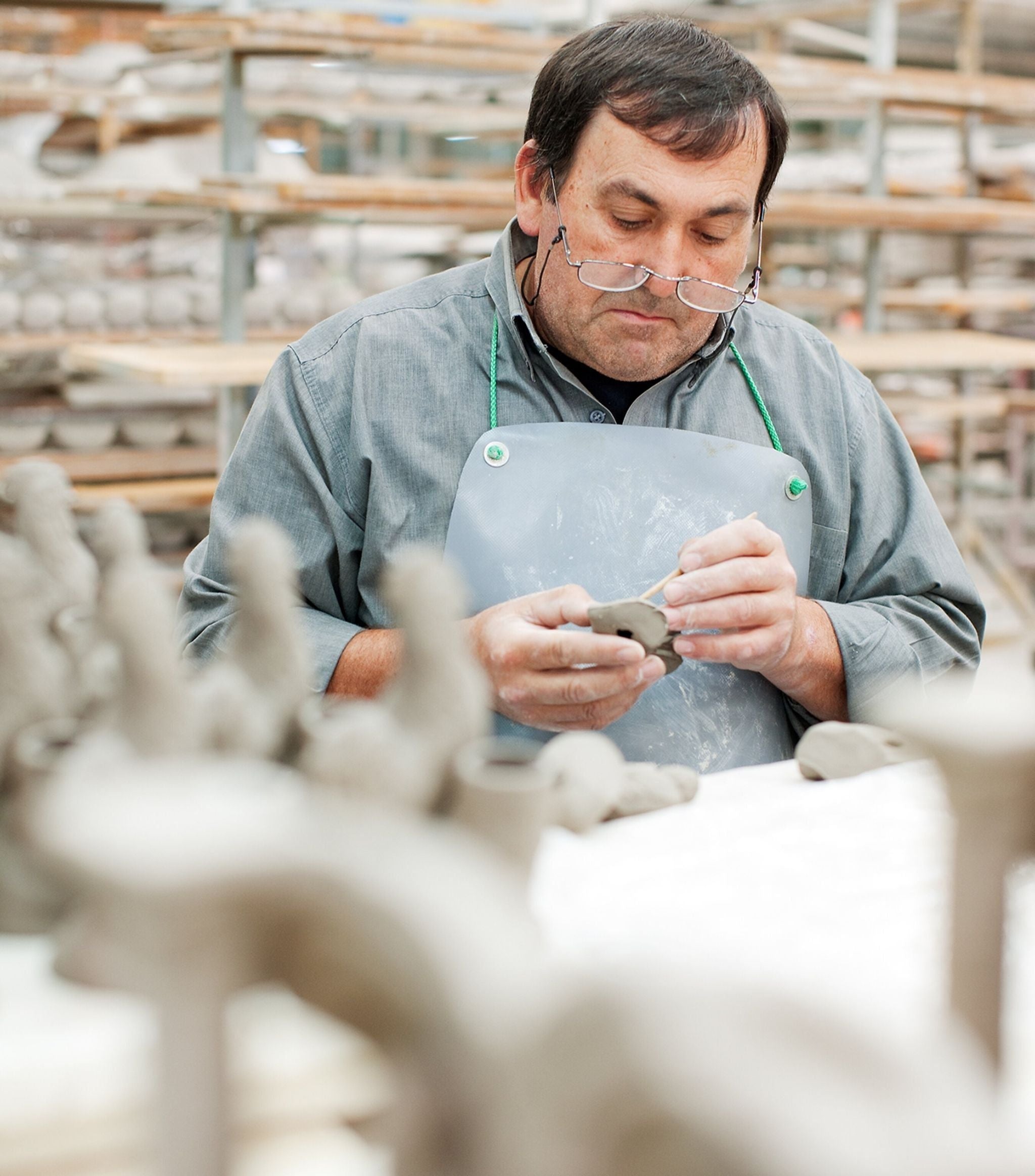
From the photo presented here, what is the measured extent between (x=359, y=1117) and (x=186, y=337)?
3.66 m


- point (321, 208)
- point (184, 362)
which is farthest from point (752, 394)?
point (321, 208)

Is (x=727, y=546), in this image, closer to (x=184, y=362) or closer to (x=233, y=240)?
(x=184, y=362)

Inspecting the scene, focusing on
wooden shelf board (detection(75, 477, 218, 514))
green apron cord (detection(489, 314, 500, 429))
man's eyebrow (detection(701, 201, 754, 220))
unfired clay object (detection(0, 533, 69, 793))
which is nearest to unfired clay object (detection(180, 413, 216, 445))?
wooden shelf board (detection(75, 477, 218, 514))

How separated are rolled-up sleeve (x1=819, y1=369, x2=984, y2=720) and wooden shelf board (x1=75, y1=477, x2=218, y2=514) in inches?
88.1

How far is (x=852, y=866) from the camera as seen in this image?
1.08m

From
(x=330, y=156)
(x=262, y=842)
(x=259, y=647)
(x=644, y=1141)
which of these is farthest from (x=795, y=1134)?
(x=330, y=156)

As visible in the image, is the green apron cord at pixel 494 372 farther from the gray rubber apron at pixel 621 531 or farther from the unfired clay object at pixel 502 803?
the unfired clay object at pixel 502 803

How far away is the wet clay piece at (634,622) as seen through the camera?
1.37m

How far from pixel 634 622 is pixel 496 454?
0.39 m

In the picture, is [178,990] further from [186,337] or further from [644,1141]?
[186,337]

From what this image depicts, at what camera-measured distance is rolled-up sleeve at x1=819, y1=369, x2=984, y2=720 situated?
1706 mm

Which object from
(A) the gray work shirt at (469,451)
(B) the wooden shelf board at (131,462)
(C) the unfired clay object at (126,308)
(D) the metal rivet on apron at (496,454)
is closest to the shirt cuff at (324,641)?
(A) the gray work shirt at (469,451)

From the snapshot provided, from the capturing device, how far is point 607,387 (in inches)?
69.3

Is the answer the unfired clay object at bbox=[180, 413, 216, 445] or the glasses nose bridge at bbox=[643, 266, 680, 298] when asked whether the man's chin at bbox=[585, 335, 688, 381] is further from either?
the unfired clay object at bbox=[180, 413, 216, 445]
